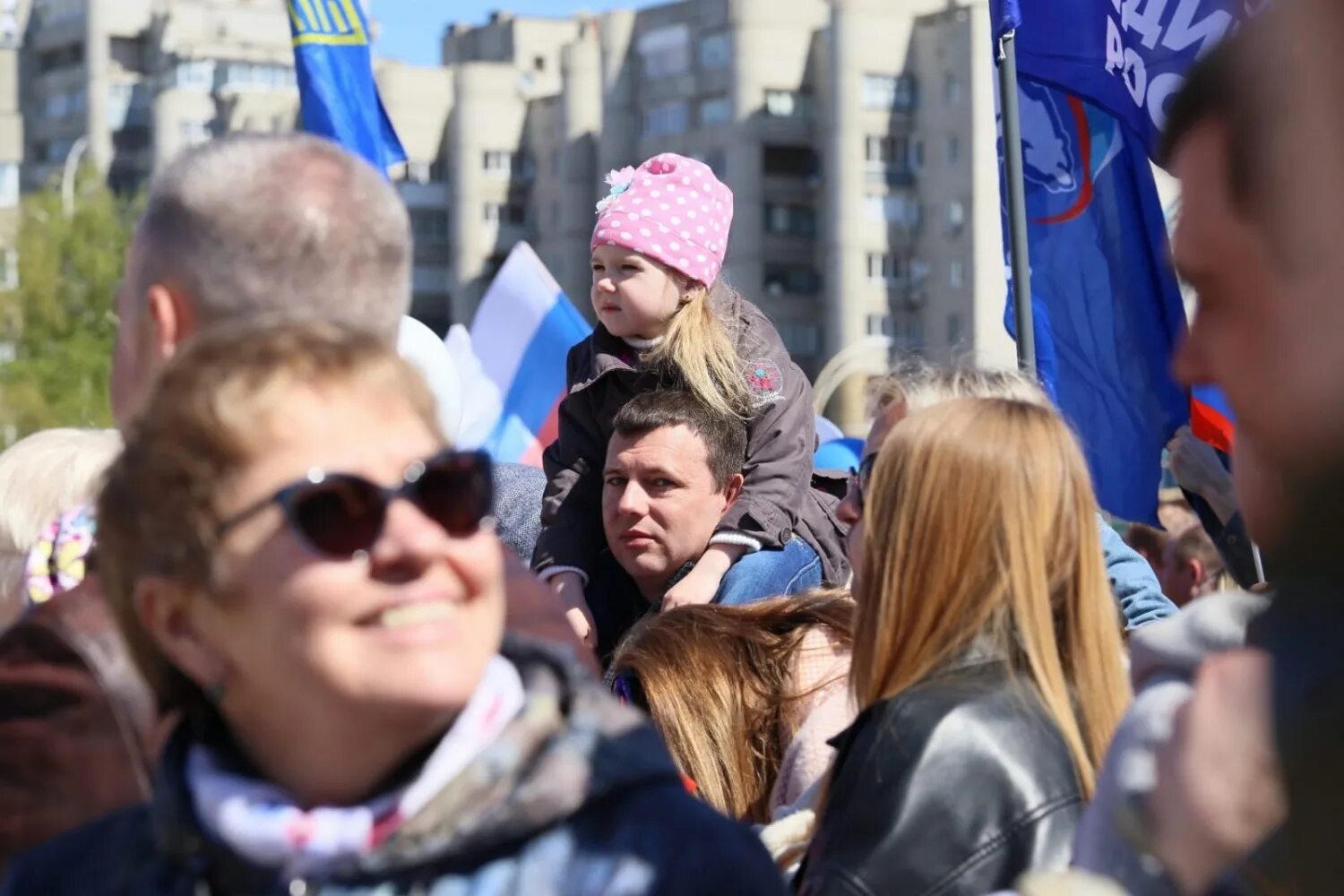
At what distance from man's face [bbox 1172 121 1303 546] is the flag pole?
4.15 m

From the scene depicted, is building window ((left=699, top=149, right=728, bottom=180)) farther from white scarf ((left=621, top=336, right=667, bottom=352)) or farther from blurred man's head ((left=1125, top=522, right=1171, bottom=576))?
white scarf ((left=621, top=336, right=667, bottom=352))

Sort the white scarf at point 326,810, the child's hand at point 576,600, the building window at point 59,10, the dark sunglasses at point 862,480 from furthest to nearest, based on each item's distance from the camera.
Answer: the building window at point 59,10
the child's hand at point 576,600
the dark sunglasses at point 862,480
the white scarf at point 326,810

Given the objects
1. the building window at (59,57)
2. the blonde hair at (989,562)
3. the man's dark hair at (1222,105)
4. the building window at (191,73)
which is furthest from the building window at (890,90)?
the man's dark hair at (1222,105)

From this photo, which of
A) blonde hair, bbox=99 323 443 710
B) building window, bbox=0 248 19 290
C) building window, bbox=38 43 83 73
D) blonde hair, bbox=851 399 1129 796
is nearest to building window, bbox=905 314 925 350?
building window, bbox=0 248 19 290

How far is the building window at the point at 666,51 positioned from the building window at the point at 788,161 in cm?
453

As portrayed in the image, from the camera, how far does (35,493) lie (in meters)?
4.05

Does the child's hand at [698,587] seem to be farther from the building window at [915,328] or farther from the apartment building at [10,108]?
the apartment building at [10,108]

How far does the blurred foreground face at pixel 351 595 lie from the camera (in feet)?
7.07

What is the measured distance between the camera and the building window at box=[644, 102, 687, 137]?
77.6 metres

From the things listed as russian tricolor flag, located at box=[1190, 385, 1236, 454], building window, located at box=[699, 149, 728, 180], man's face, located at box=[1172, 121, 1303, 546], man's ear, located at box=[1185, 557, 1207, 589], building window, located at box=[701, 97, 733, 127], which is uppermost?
man's face, located at box=[1172, 121, 1303, 546]

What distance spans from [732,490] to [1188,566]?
406 centimetres

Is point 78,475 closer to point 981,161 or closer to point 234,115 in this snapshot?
point 981,161

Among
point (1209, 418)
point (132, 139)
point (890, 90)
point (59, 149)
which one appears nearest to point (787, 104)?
point (890, 90)

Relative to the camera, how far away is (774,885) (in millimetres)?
2178
